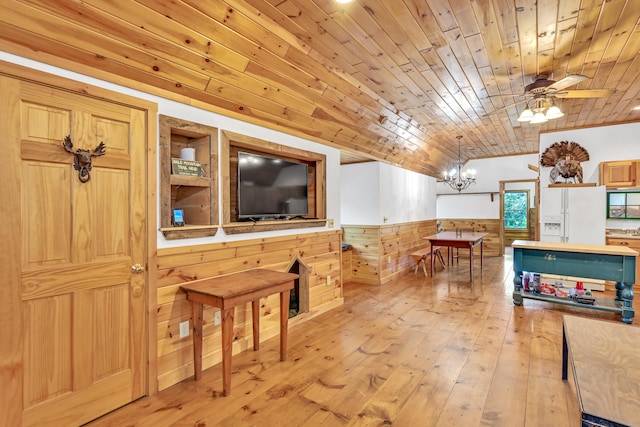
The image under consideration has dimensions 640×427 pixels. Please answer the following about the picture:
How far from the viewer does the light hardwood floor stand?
200 cm

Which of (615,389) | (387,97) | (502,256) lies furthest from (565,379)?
(502,256)

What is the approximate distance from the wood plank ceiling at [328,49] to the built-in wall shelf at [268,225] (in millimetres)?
1018

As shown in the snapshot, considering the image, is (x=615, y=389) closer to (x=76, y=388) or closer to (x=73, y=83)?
(x=76, y=388)

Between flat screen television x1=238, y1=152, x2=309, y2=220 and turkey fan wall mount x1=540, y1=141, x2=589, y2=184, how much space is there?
463 centimetres

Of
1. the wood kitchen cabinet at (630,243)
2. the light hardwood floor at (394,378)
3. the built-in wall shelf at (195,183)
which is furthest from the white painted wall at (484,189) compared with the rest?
the built-in wall shelf at (195,183)

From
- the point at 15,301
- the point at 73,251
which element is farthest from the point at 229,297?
the point at 15,301

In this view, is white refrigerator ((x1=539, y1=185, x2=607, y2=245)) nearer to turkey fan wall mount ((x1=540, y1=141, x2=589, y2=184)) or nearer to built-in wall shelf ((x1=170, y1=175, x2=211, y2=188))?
turkey fan wall mount ((x1=540, y1=141, x2=589, y2=184))

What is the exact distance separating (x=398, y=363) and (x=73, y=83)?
3137mm

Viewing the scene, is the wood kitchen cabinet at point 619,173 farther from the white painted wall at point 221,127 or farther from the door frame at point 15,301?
the door frame at point 15,301

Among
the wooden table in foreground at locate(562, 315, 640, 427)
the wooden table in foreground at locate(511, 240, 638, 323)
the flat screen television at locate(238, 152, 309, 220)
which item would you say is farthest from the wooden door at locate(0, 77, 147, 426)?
the wooden table in foreground at locate(511, 240, 638, 323)

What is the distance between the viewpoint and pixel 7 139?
65.5 inches

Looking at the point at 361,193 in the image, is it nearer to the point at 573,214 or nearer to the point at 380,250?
the point at 380,250

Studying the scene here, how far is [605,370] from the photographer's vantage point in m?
1.58

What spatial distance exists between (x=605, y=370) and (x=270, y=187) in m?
2.89
